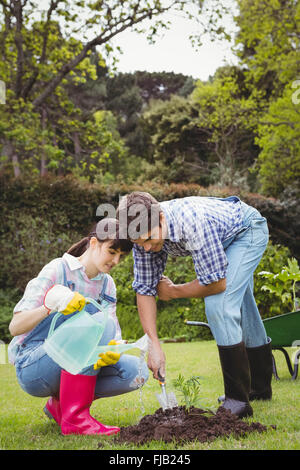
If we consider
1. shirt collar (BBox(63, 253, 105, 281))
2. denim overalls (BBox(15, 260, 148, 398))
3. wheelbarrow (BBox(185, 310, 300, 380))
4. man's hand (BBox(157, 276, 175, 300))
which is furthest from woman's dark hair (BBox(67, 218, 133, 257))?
wheelbarrow (BBox(185, 310, 300, 380))

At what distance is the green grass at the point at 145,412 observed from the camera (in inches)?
79.1

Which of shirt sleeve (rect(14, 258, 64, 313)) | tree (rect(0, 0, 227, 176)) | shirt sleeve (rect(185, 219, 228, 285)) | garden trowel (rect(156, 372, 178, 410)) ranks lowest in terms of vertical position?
garden trowel (rect(156, 372, 178, 410))

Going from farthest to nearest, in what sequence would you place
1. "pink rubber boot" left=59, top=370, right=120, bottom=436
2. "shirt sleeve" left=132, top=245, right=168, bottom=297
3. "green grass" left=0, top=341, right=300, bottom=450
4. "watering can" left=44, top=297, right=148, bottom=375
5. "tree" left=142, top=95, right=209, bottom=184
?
"tree" left=142, top=95, right=209, bottom=184, "shirt sleeve" left=132, top=245, right=168, bottom=297, "pink rubber boot" left=59, top=370, right=120, bottom=436, "watering can" left=44, top=297, right=148, bottom=375, "green grass" left=0, top=341, right=300, bottom=450

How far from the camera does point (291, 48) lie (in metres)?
12.5

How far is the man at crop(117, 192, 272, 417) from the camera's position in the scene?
228 centimetres

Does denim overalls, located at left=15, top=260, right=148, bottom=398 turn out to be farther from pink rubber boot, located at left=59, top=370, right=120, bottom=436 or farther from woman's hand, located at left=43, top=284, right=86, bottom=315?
woman's hand, located at left=43, top=284, right=86, bottom=315

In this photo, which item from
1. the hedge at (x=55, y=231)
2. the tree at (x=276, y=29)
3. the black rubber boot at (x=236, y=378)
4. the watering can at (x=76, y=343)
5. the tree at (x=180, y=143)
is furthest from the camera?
the tree at (x=180, y=143)

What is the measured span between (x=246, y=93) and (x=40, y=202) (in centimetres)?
1190

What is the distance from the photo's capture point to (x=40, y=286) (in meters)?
2.27

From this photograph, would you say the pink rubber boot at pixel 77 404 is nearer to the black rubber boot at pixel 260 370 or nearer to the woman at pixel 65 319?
the woman at pixel 65 319

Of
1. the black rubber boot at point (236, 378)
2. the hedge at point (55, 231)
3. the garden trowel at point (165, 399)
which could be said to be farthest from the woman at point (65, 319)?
the hedge at point (55, 231)

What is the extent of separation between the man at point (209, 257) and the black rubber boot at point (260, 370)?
355 millimetres

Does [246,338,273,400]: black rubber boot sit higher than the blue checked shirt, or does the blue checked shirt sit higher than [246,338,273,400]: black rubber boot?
the blue checked shirt
